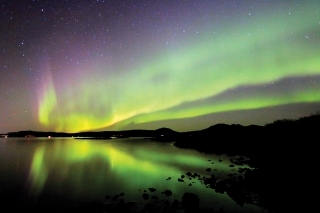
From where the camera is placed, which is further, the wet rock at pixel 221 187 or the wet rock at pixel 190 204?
the wet rock at pixel 221 187

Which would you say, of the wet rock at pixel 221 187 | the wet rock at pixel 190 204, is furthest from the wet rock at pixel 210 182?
the wet rock at pixel 190 204

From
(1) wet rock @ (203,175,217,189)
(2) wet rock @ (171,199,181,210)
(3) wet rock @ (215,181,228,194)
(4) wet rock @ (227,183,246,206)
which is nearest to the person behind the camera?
(2) wet rock @ (171,199,181,210)

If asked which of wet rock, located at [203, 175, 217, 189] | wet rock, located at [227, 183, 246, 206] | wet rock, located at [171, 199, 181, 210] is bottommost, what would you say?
wet rock, located at [203, 175, 217, 189]

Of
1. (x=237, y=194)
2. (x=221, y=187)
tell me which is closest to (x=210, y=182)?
(x=221, y=187)

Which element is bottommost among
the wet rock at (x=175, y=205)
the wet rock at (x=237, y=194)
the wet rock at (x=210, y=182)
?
the wet rock at (x=210, y=182)

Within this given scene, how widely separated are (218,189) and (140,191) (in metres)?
6.94

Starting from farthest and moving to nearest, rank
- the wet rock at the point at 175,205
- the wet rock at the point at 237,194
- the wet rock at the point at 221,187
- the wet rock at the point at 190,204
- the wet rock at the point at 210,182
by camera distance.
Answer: the wet rock at the point at 210,182 < the wet rock at the point at 221,187 < the wet rock at the point at 237,194 < the wet rock at the point at 175,205 < the wet rock at the point at 190,204

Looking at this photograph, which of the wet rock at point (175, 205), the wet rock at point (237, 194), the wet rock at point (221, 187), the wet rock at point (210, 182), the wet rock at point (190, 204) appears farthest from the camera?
the wet rock at point (210, 182)

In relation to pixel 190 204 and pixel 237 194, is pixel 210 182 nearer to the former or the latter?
pixel 237 194

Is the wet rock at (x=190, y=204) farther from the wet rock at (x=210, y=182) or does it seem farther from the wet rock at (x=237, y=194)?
the wet rock at (x=210, y=182)

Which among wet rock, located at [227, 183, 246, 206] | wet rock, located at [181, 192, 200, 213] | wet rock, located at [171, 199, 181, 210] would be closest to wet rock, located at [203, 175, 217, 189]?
wet rock, located at [227, 183, 246, 206]

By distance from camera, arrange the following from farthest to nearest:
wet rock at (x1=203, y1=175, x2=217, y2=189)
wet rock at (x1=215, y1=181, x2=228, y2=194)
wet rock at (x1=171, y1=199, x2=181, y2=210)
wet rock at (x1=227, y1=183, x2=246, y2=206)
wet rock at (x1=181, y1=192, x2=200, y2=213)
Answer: wet rock at (x1=203, y1=175, x2=217, y2=189), wet rock at (x1=215, y1=181, x2=228, y2=194), wet rock at (x1=227, y1=183, x2=246, y2=206), wet rock at (x1=171, y1=199, x2=181, y2=210), wet rock at (x1=181, y1=192, x2=200, y2=213)

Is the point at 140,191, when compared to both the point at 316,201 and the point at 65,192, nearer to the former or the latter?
the point at 65,192

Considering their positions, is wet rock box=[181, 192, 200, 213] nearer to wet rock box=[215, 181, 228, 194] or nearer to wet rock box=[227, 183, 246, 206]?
wet rock box=[227, 183, 246, 206]
